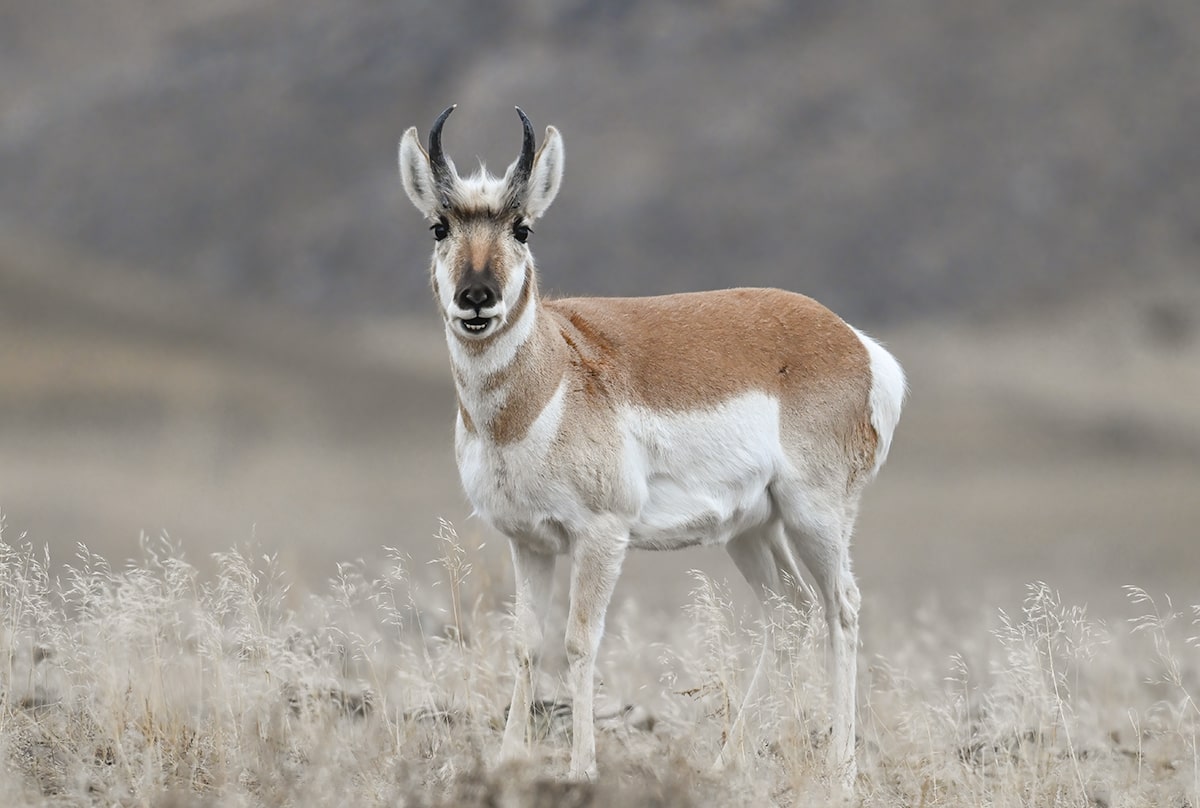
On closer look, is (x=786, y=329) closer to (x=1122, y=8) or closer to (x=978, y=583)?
(x=978, y=583)

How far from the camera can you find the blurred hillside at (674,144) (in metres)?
82.2

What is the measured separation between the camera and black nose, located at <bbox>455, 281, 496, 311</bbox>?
8.84m

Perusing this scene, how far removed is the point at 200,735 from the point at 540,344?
3088mm

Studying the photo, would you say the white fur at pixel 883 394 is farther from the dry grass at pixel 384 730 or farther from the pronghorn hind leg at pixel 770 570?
the dry grass at pixel 384 730

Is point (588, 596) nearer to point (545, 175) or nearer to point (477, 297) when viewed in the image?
point (477, 297)

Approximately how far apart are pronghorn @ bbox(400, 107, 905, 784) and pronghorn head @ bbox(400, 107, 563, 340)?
1cm

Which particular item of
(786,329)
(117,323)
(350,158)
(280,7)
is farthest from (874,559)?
(280,7)

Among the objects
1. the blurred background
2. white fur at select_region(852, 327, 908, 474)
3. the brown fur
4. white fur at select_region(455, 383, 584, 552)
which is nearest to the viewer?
white fur at select_region(455, 383, 584, 552)

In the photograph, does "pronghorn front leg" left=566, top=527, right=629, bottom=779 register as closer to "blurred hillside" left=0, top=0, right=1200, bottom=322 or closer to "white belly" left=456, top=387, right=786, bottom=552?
"white belly" left=456, top=387, right=786, bottom=552

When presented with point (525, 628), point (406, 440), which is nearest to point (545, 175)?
point (525, 628)

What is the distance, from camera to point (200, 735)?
9336 millimetres

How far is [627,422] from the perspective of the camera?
9.72m

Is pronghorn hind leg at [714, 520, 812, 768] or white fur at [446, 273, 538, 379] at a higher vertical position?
white fur at [446, 273, 538, 379]

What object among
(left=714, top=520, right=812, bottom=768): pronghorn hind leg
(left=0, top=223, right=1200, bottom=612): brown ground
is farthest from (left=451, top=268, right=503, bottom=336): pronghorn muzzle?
(left=0, top=223, right=1200, bottom=612): brown ground
